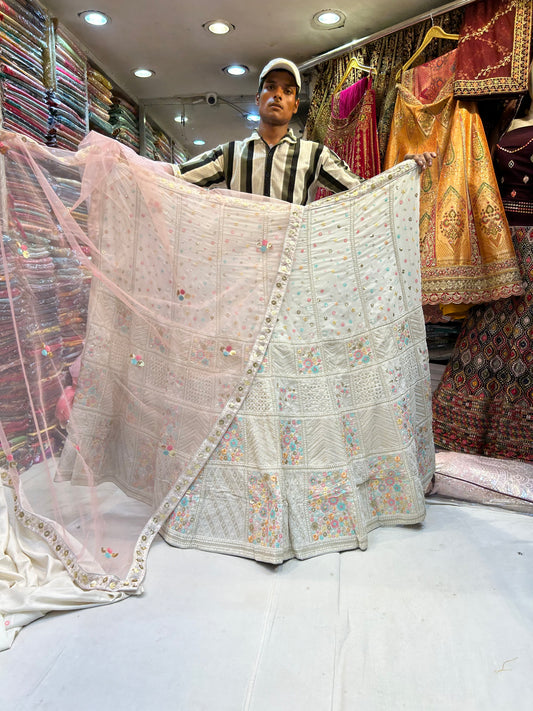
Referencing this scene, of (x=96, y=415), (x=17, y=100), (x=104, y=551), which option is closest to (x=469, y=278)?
(x=96, y=415)

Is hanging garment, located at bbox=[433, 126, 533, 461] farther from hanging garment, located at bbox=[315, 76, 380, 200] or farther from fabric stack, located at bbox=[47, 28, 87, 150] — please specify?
fabric stack, located at bbox=[47, 28, 87, 150]

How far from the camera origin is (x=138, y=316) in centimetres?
173

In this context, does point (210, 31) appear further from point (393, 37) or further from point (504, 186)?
point (504, 186)

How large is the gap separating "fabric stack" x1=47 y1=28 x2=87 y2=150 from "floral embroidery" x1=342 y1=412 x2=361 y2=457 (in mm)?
2170

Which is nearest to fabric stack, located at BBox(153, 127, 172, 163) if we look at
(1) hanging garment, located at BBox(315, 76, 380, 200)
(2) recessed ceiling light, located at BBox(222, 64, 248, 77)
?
(2) recessed ceiling light, located at BBox(222, 64, 248, 77)

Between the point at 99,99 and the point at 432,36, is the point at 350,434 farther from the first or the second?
the point at 99,99

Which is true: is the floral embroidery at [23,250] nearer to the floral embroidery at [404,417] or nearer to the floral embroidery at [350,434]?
the floral embroidery at [350,434]

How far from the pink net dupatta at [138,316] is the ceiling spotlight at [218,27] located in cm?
144

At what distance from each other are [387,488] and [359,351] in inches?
18.2

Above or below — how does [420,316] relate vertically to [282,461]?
above

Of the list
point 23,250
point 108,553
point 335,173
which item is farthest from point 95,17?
point 108,553

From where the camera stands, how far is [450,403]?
259 cm

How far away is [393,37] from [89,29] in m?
1.58

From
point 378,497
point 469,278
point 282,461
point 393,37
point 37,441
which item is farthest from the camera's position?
point 393,37
